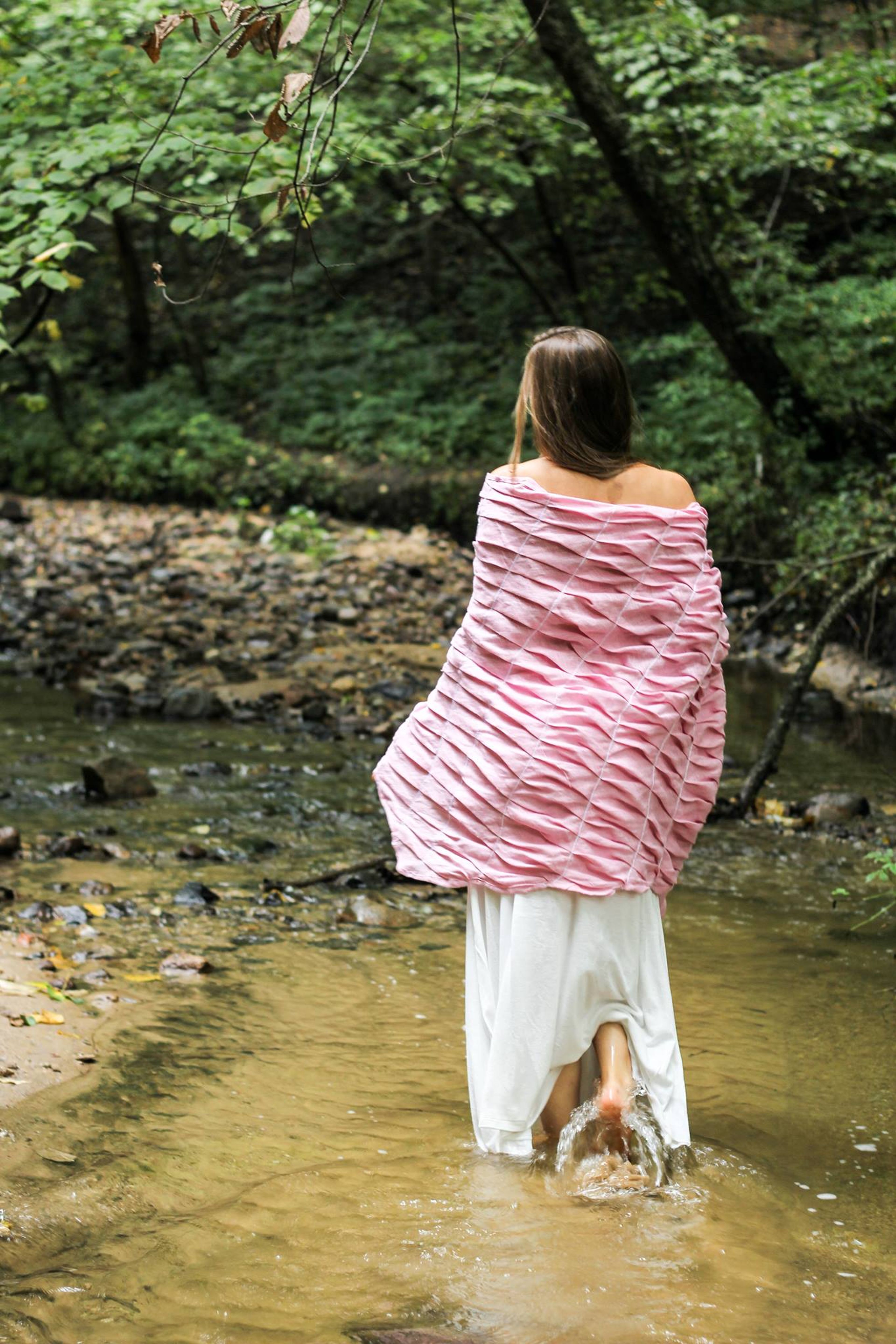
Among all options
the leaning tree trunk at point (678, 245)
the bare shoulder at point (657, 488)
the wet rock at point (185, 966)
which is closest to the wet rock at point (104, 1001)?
the wet rock at point (185, 966)

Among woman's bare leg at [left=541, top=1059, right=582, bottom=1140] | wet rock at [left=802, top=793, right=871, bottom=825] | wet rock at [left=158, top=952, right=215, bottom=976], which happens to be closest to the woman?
woman's bare leg at [left=541, top=1059, right=582, bottom=1140]

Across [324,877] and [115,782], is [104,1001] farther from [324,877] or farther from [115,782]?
[115,782]

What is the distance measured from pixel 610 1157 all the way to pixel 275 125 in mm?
2339

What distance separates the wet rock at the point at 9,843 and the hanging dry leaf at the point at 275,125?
3648 millimetres

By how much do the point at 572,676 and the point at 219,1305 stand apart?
1.53 meters

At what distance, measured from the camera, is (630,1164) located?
289 centimetres

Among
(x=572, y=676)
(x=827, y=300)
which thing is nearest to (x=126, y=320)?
(x=827, y=300)

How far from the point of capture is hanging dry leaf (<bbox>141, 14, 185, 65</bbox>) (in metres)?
2.32

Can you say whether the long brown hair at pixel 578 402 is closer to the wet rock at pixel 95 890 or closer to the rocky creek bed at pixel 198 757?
the rocky creek bed at pixel 198 757

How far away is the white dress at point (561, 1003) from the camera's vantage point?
2.96m

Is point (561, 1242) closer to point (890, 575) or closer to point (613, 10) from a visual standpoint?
point (890, 575)

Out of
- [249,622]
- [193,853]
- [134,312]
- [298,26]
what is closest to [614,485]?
[298,26]

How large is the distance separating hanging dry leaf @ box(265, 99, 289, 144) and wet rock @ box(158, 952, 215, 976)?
2.78 m

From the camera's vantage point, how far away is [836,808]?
21.2 ft
